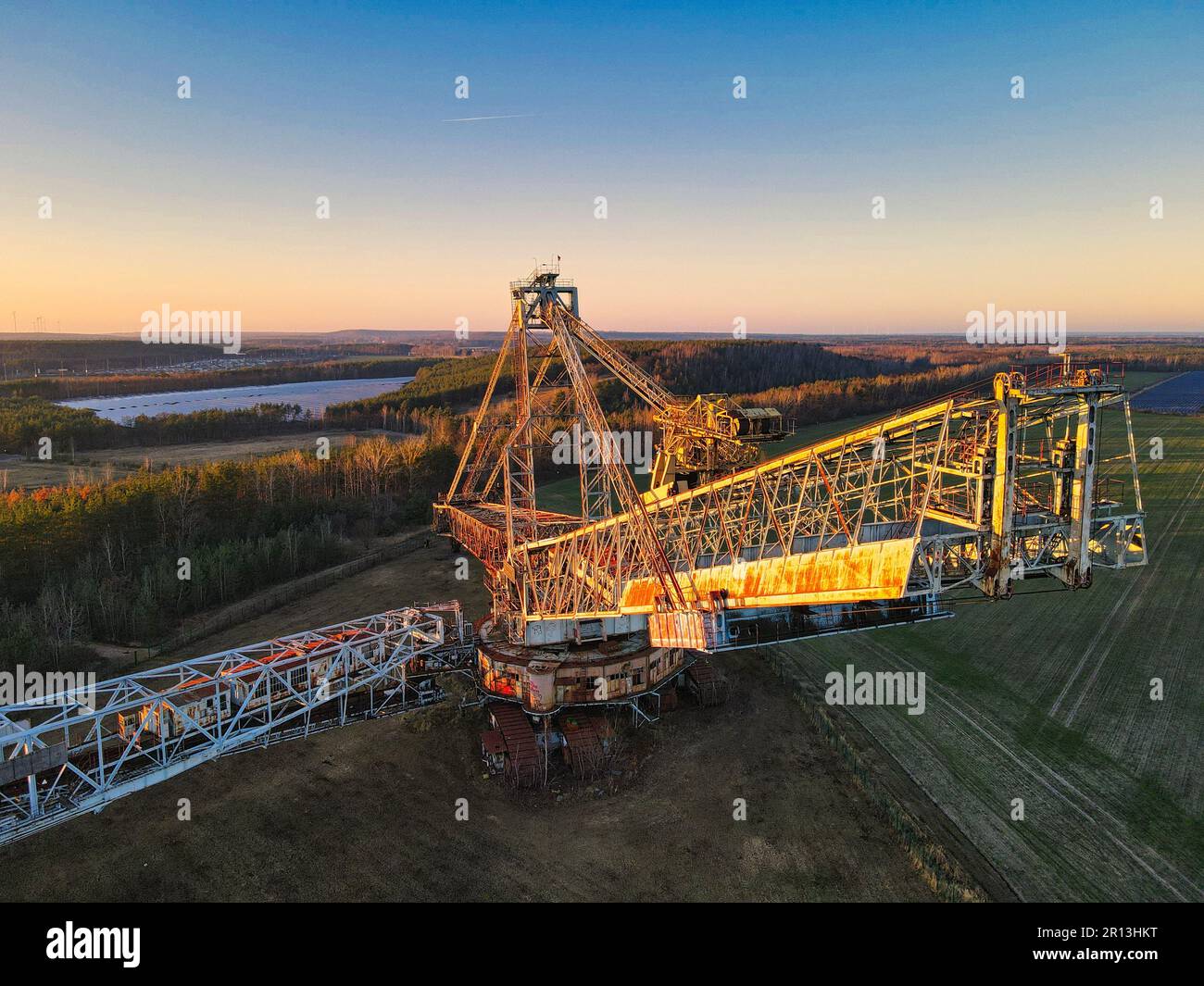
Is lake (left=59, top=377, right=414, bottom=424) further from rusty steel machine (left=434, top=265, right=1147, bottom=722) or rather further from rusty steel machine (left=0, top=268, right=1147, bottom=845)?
rusty steel machine (left=434, top=265, right=1147, bottom=722)

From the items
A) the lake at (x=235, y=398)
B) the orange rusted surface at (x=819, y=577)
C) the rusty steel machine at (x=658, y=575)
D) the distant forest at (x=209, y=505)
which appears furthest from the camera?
the lake at (x=235, y=398)

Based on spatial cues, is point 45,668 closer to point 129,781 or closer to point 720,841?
point 129,781

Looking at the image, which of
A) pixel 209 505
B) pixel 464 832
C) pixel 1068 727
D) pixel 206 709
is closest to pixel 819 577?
pixel 464 832

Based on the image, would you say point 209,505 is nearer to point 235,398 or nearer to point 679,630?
A: point 679,630

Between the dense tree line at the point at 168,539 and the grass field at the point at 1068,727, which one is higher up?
the dense tree line at the point at 168,539

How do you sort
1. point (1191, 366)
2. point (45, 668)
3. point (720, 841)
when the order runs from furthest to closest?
point (1191, 366) → point (45, 668) → point (720, 841)

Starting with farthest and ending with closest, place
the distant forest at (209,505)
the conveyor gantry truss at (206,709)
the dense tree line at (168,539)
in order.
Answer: the distant forest at (209,505)
the dense tree line at (168,539)
the conveyor gantry truss at (206,709)

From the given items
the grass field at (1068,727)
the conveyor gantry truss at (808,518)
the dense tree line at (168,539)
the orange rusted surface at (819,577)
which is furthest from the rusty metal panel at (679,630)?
the dense tree line at (168,539)

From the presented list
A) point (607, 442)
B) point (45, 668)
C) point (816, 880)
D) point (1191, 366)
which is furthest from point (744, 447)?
point (1191, 366)

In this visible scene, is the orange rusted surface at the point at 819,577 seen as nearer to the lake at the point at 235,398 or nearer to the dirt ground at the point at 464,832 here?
the dirt ground at the point at 464,832
